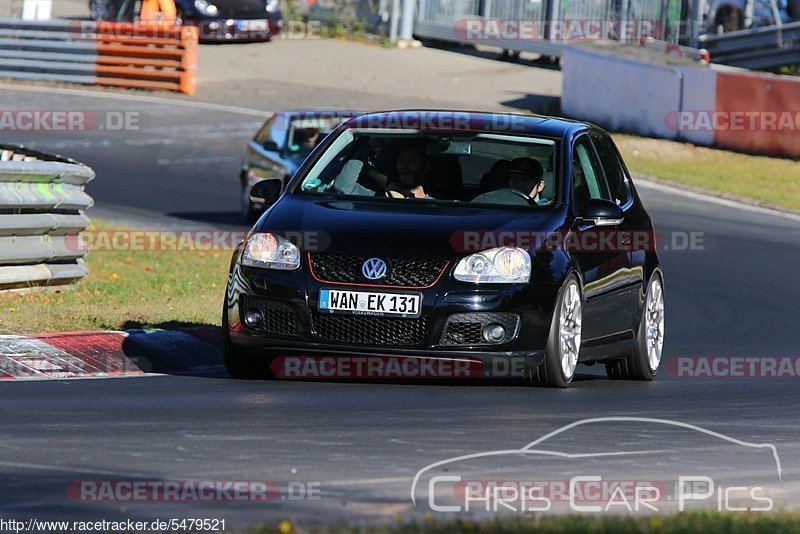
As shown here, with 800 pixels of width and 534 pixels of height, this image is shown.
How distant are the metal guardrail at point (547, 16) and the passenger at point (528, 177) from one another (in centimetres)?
2187

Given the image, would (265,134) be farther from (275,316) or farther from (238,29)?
(238,29)

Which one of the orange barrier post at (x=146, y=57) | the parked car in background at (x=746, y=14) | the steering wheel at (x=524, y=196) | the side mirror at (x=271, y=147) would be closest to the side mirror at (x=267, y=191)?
the steering wheel at (x=524, y=196)

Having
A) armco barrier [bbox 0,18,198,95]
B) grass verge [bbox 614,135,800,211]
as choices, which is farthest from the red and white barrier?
armco barrier [bbox 0,18,198,95]

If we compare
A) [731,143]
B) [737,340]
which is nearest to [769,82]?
[731,143]

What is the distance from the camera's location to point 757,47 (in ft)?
111

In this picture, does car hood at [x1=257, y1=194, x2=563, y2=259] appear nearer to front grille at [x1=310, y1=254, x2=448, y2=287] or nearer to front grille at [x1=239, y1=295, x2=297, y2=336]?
front grille at [x1=310, y1=254, x2=448, y2=287]

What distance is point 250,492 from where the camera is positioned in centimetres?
615

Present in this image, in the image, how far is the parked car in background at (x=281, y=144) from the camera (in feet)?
66.1

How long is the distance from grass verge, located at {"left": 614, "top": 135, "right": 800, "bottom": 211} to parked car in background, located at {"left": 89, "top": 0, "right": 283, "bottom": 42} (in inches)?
465

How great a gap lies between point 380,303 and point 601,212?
157 cm

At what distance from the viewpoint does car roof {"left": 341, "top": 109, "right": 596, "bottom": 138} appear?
10211 mm

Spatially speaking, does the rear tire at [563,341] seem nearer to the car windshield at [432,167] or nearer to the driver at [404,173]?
the car windshield at [432,167]

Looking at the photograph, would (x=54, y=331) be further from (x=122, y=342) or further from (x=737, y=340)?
(x=737, y=340)

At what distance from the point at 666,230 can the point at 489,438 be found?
13288mm
